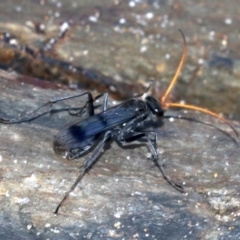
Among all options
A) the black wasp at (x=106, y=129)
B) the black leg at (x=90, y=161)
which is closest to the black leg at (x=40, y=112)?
the black wasp at (x=106, y=129)

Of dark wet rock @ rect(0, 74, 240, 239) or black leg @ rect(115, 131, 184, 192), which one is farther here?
black leg @ rect(115, 131, 184, 192)

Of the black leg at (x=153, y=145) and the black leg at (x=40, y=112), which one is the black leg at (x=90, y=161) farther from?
the black leg at (x=40, y=112)

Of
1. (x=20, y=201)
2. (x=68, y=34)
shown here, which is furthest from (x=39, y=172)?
(x=68, y=34)

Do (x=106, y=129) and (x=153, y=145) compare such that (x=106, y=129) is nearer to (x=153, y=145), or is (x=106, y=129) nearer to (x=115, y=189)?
(x=153, y=145)

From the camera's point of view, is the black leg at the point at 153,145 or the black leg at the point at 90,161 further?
the black leg at the point at 153,145

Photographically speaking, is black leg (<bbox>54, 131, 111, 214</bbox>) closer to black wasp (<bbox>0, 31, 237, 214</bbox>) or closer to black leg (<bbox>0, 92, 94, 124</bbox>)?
black wasp (<bbox>0, 31, 237, 214</bbox>)

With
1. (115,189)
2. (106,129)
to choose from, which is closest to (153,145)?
(106,129)

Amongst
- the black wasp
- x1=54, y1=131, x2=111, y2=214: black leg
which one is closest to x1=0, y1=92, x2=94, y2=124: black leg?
the black wasp
